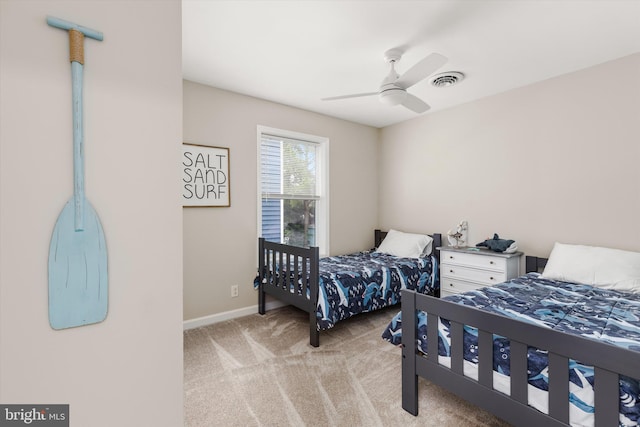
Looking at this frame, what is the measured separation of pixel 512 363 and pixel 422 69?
1812 millimetres

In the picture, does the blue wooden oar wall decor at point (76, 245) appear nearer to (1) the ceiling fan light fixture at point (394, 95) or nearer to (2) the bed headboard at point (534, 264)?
(1) the ceiling fan light fixture at point (394, 95)

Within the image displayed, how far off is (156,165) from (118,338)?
1.60 feet

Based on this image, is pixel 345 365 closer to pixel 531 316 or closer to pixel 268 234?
pixel 531 316

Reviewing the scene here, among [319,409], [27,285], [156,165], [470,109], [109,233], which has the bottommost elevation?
[319,409]

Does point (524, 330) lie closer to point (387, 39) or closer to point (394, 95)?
point (394, 95)

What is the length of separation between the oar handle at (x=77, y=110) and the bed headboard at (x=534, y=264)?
3.48m

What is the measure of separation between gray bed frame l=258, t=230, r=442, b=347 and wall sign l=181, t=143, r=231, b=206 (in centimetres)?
67

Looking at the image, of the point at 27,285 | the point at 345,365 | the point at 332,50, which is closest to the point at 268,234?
the point at 345,365

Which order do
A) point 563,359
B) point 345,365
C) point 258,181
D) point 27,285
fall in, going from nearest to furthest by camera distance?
1. point 27,285
2. point 563,359
3. point 345,365
4. point 258,181

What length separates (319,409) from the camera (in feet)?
5.80

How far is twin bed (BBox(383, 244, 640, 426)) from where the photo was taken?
3.64ft

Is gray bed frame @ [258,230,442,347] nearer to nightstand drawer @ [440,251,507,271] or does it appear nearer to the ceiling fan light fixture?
the ceiling fan light fixture

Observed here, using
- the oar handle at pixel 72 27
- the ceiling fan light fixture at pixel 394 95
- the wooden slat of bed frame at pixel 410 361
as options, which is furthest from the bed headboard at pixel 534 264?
the oar handle at pixel 72 27

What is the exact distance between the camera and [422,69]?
6.74 ft
